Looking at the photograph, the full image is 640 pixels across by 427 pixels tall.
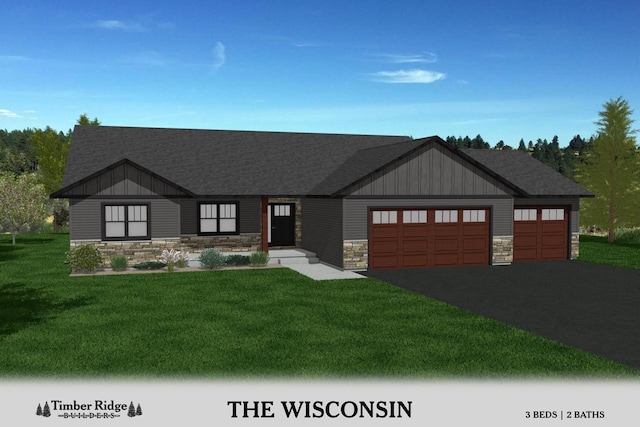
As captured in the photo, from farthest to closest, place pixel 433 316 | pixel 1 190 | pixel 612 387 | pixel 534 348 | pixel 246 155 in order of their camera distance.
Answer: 1. pixel 1 190
2. pixel 246 155
3. pixel 433 316
4. pixel 534 348
5. pixel 612 387

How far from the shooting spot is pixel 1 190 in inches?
1404

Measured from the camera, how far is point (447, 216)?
2280 centimetres

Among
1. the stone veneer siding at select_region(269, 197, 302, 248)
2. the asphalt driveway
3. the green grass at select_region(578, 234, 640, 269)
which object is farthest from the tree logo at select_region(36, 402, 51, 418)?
the green grass at select_region(578, 234, 640, 269)

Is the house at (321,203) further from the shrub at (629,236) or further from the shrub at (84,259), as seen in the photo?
the shrub at (629,236)

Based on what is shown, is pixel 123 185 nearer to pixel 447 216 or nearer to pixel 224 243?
pixel 224 243

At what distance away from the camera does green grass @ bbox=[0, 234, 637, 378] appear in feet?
30.4

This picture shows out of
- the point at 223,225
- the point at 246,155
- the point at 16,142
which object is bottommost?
the point at 223,225

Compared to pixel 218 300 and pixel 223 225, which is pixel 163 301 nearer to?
pixel 218 300

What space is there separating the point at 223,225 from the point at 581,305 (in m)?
15.4

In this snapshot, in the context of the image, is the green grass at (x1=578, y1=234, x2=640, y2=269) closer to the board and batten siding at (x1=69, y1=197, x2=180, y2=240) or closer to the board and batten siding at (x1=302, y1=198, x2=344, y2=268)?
the board and batten siding at (x1=302, y1=198, x2=344, y2=268)

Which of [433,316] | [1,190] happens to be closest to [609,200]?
[433,316]

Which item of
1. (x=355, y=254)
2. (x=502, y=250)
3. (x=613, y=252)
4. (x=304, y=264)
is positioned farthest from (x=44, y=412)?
(x=613, y=252)

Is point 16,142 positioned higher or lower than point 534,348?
higher

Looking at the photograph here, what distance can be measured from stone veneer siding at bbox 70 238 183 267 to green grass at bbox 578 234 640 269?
60.0ft
